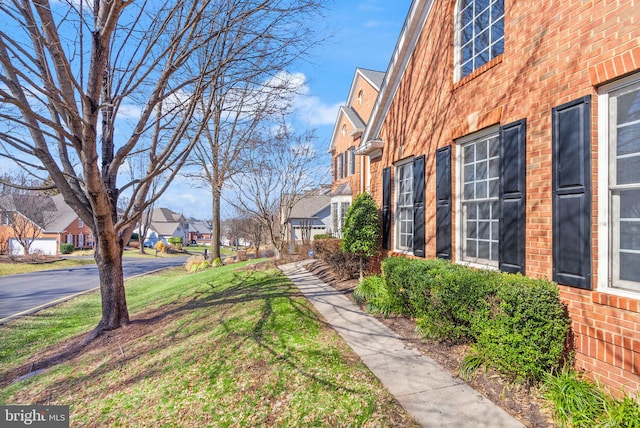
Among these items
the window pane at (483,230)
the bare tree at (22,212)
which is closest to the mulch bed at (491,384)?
the window pane at (483,230)

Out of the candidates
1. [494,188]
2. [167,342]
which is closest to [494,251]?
[494,188]

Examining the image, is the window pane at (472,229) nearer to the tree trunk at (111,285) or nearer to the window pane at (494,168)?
the window pane at (494,168)

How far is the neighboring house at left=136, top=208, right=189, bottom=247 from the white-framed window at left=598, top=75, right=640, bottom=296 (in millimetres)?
66544

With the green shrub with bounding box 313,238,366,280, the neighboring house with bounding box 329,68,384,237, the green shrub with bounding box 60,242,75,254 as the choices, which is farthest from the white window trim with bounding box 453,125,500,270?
the green shrub with bounding box 60,242,75,254

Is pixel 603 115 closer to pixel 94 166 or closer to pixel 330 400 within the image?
pixel 330 400

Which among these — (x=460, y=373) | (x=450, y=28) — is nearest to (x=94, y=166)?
(x=460, y=373)

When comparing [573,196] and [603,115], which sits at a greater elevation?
[603,115]

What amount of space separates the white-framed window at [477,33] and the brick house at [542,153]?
0.02 meters

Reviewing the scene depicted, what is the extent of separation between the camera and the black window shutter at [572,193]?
11.0 feet

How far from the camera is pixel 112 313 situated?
681 centimetres

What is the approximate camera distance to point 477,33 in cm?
550

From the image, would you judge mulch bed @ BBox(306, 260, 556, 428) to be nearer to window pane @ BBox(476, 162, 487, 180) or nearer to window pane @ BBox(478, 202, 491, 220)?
window pane @ BBox(478, 202, 491, 220)

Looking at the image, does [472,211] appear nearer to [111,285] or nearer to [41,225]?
[111,285]

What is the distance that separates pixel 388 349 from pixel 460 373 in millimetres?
1045
